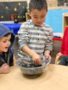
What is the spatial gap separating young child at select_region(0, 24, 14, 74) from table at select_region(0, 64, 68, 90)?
46 millimetres

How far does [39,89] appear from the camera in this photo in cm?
75

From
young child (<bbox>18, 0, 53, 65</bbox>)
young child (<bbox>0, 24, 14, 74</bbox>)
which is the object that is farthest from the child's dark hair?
young child (<bbox>0, 24, 14, 74</bbox>)

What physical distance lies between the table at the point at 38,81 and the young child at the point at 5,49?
46 mm

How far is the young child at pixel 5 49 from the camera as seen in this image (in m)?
0.90

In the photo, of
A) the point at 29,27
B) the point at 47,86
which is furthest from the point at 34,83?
the point at 29,27

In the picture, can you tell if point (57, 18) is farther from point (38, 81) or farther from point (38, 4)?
point (38, 81)

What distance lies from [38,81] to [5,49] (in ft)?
0.75

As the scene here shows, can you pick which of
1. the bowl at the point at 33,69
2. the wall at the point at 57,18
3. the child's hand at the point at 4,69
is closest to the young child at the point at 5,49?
the child's hand at the point at 4,69

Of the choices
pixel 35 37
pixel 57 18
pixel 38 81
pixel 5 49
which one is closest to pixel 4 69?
pixel 5 49

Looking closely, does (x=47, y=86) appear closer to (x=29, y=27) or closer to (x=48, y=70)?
(x=48, y=70)

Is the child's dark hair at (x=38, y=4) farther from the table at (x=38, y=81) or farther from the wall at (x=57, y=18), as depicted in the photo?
the wall at (x=57, y=18)

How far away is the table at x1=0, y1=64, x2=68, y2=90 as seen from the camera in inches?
30.5

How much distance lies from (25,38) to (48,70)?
0.86ft

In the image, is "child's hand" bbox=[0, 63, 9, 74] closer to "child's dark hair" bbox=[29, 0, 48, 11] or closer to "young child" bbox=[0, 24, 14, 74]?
"young child" bbox=[0, 24, 14, 74]
